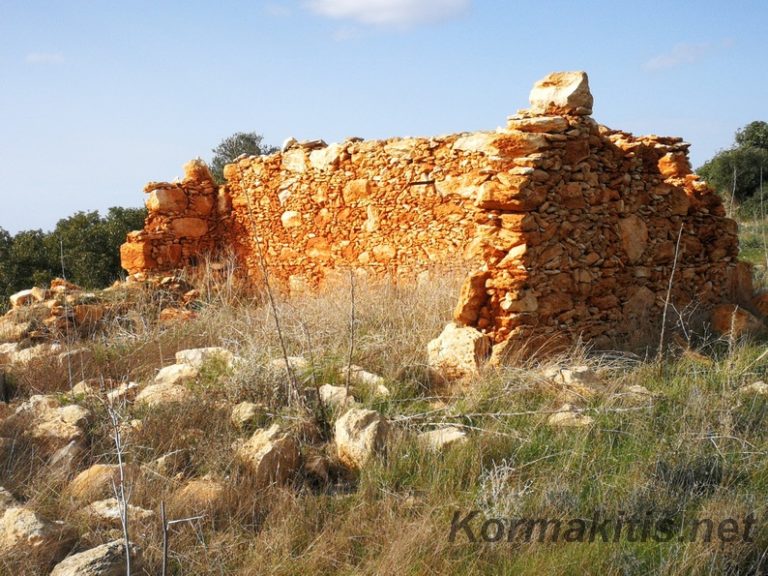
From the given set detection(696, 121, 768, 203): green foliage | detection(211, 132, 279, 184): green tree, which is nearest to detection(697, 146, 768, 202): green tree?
detection(696, 121, 768, 203): green foliage

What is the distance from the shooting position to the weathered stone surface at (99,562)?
335 cm

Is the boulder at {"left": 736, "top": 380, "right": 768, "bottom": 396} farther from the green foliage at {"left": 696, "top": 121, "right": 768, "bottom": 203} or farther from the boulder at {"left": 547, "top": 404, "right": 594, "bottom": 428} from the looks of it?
the green foliage at {"left": 696, "top": 121, "right": 768, "bottom": 203}

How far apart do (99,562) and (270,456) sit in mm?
1191

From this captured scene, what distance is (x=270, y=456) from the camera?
4410 mm

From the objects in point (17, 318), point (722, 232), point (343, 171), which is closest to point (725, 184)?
point (722, 232)

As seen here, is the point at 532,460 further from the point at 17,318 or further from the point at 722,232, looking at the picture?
the point at 17,318

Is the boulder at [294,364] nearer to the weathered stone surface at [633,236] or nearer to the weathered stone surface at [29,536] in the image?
the weathered stone surface at [29,536]

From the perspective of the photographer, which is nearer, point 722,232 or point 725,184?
→ point 722,232

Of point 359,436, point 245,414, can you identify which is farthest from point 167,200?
point 359,436

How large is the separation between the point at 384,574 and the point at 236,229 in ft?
25.2

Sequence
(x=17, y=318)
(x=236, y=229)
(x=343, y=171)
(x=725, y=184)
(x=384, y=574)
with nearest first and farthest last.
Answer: (x=384, y=574)
(x=17, y=318)
(x=343, y=171)
(x=236, y=229)
(x=725, y=184)

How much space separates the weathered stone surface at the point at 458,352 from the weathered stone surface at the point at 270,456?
1710 mm

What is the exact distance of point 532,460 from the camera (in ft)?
Result: 15.0

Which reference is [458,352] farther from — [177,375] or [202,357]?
[177,375]
